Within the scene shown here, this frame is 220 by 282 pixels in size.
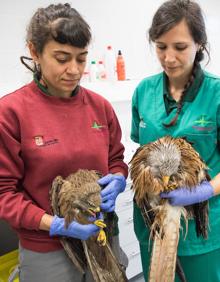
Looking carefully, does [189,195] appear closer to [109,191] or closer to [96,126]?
[109,191]

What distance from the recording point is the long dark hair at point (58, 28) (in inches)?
48.6

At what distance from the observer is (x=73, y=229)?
4.01 ft

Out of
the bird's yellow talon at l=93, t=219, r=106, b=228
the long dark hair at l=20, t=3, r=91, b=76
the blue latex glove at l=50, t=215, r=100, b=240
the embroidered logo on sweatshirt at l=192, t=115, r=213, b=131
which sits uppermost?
the long dark hair at l=20, t=3, r=91, b=76

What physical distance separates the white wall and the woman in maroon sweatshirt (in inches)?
38.4

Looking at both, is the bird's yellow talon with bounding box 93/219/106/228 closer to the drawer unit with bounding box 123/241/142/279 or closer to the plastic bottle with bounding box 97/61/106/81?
the drawer unit with bounding box 123/241/142/279

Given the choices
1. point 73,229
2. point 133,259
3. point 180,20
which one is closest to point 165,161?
point 73,229

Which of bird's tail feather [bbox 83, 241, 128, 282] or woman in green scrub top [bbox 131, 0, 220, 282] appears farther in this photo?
woman in green scrub top [bbox 131, 0, 220, 282]

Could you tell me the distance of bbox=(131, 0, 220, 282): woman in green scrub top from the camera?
4.65 ft

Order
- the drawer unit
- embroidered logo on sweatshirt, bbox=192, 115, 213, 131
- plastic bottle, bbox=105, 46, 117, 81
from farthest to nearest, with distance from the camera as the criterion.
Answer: plastic bottle, bbox=105, 46, 117, 81
the drawer unit
embroidered logo on sweatshirt, bbox=192, 115, 213, 131

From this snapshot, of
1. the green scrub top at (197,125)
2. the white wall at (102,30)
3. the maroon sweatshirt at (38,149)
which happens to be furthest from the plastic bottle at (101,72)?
the maroon sweatshirt at (38,149)

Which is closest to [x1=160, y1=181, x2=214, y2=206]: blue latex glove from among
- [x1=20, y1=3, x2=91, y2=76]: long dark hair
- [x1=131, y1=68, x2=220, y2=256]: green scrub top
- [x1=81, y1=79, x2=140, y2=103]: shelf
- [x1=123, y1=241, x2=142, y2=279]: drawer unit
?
[x1=131, y1=68, x2=220, y2=256]: green scrub top

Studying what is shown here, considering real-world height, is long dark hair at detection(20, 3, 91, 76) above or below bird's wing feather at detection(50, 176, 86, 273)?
above

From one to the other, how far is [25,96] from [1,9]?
134 cm

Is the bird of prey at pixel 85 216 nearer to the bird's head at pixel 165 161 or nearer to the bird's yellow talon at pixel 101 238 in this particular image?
the bird's yellow talon at pixel 101 238
